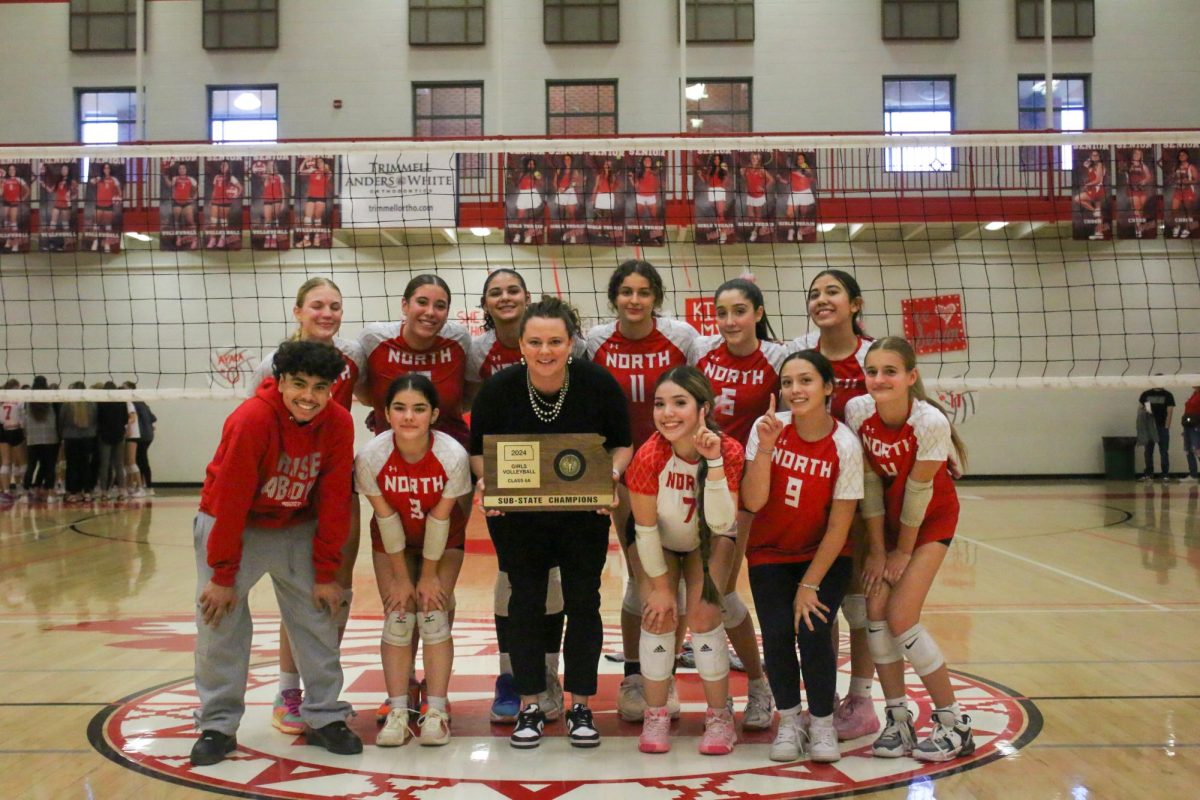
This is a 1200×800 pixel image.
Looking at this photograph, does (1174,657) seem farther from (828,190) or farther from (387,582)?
(828,190)

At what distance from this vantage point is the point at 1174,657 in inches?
200

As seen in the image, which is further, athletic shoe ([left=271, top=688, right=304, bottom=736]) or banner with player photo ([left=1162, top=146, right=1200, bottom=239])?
banner with player photo ([left=1162, top=146, right=1200, bottom=239])

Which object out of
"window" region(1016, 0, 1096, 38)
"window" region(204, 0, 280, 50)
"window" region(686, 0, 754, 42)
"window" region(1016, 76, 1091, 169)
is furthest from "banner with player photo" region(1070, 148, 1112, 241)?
"window" region(204, 0, 280, 50)

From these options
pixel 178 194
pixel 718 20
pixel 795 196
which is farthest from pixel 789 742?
pixel 718 20

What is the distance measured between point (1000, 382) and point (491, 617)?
11.7 ft

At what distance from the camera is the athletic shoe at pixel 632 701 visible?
4.05m

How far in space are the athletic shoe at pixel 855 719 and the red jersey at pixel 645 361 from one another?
4.33 feet

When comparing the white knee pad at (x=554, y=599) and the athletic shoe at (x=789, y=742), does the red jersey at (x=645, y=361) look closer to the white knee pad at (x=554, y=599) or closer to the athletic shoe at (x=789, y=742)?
the white knee pad at (x=554, y=599)

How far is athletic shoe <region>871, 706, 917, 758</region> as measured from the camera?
3.59 meters

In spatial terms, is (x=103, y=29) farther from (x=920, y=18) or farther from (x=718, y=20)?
(x=920, y=18)

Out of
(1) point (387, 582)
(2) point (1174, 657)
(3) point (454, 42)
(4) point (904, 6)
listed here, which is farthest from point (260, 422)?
(4) point (904, 6)

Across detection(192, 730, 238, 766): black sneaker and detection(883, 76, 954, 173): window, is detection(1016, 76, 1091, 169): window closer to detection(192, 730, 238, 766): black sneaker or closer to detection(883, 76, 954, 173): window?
detection(883, 76, 954, 173): window

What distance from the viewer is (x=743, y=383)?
4.18m

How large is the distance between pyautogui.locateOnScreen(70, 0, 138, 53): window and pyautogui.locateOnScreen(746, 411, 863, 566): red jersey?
669 inches
